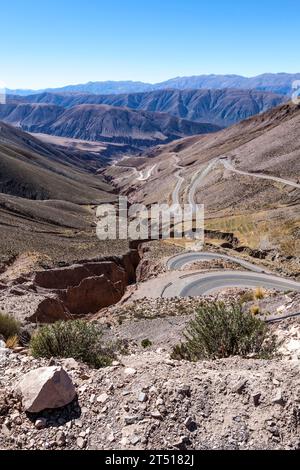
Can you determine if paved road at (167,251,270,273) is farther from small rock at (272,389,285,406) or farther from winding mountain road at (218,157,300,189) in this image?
small rock at (272,389,285,406)

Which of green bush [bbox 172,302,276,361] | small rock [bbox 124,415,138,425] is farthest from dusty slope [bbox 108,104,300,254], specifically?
small rock [bbox 124,415,138,425]

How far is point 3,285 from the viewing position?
103ft

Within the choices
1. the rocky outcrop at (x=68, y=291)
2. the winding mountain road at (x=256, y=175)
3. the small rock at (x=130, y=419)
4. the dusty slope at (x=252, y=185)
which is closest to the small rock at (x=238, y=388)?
the small rock at (x=130, y=419)

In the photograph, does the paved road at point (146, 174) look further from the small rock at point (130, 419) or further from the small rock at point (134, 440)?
the small rock at point (134, 440)

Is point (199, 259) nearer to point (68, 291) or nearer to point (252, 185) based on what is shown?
point (68, 291)

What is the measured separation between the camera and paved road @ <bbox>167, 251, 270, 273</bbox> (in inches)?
1853

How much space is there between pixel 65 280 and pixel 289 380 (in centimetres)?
3082

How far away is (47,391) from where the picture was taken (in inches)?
322

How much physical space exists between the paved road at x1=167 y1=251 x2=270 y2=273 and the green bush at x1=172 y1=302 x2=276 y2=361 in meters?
33.8

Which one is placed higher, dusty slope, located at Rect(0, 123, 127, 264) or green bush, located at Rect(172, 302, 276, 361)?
green bush, located at Rect(172, 302, 276, 361)

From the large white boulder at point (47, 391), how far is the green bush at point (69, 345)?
294 centimetres

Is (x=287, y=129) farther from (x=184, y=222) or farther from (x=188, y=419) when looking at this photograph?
(x=188, y=419)

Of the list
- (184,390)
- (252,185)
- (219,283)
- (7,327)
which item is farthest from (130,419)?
(252,185)
